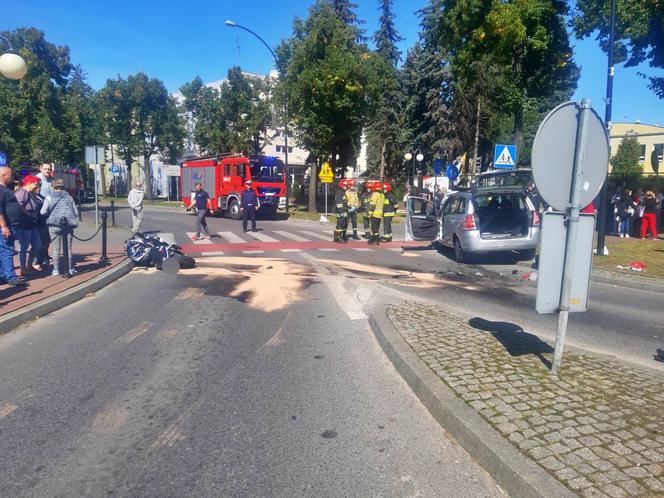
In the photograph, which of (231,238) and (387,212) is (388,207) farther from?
(231,238)

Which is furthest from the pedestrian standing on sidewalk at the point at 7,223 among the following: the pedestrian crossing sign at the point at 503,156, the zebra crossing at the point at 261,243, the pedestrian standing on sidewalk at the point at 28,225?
the pedestrian crossing sign at the point at 503,156

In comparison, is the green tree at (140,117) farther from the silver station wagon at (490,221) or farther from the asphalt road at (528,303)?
the silver station wagon at (490,221)

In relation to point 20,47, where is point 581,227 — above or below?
below

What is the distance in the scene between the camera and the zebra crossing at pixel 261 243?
584 inches

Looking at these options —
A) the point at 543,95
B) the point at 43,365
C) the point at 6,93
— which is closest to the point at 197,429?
the point at 43,365

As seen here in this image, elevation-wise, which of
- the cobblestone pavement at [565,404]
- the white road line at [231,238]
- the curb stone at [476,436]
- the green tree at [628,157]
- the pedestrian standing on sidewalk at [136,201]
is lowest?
the white road line at [231,238]

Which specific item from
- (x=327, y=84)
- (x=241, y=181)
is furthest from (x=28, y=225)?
(x=327, y=84)

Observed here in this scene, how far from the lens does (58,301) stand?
7887 millimetres

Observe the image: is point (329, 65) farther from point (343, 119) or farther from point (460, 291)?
point (460, 291)

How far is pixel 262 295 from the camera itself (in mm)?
8766

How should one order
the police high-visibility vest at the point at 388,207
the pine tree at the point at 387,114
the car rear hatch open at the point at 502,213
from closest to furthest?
1. the car rear hatch open at the point at 502,213
2. the police high-visibility vest at the point at 388,207
3. the pine tree at the point at 387,114

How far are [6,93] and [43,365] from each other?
139 feet

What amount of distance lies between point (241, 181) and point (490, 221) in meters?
14.9

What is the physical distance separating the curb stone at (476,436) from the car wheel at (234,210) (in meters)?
21.0
